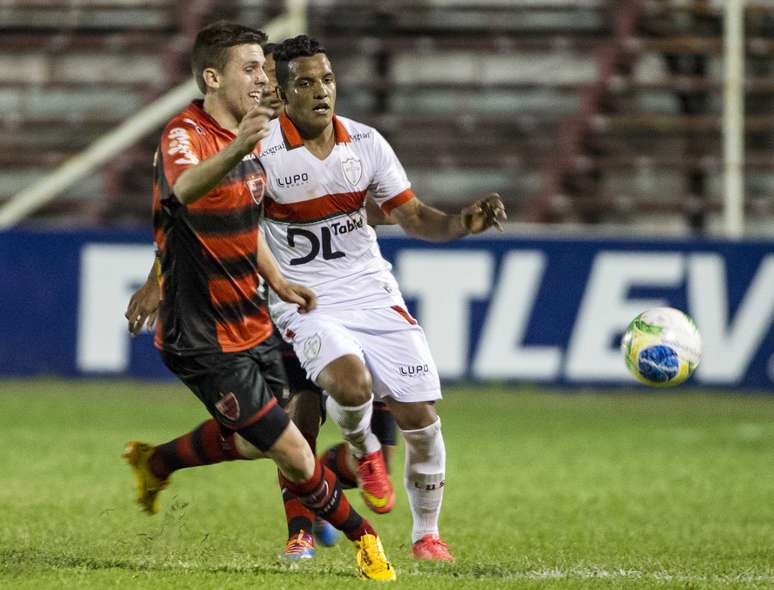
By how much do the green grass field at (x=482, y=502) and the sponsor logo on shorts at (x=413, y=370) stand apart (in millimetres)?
769

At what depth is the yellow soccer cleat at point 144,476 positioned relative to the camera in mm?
6449

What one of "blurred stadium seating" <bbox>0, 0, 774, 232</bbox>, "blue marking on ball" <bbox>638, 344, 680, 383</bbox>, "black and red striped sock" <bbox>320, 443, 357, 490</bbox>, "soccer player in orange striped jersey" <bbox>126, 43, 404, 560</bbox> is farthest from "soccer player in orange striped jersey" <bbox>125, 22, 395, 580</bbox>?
"blurred stadium seating" <bbox>0, 0, 774, 232</bbox>

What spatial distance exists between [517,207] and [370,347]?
10.1 meters

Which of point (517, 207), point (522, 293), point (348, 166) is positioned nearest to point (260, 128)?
point (348, 166)

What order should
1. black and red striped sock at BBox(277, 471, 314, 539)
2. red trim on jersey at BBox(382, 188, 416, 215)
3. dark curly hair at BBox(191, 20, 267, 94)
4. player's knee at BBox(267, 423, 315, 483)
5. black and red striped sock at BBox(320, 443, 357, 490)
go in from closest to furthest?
player's knee at BBox(267, 423, 315, 483), dark curly hair at BBox(191, 20, 267, 94), black and red striped sock at BBox(277, 471, 314, 539), red trim on jersey at BBox(382, 188, 416, 215), black and red striped sock at BBox(320, 443, 357, 490)

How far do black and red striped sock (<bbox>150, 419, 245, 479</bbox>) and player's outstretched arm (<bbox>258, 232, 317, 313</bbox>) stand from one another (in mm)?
862

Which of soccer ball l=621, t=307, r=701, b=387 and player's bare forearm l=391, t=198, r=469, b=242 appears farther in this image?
soccer ball l=621, t=307, r=701, b=387

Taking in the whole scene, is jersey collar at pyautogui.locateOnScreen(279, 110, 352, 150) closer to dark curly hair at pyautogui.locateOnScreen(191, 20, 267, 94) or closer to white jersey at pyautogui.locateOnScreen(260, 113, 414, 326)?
white jersey at pyautogui.locateOnScreen(260, 113, 414, 326)

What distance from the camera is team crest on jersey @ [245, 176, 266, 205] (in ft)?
Answer: 19.1

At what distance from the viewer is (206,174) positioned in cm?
517

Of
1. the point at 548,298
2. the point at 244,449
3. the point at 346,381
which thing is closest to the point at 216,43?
the point at 346,381

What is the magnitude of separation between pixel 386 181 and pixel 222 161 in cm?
145

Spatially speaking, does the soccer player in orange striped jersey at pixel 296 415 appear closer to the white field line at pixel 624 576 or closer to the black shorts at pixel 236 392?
the black shorts at pixel 236 392

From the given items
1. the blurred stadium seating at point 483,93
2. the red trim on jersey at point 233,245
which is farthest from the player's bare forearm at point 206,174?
the blurred stadium seating at point 483,93
